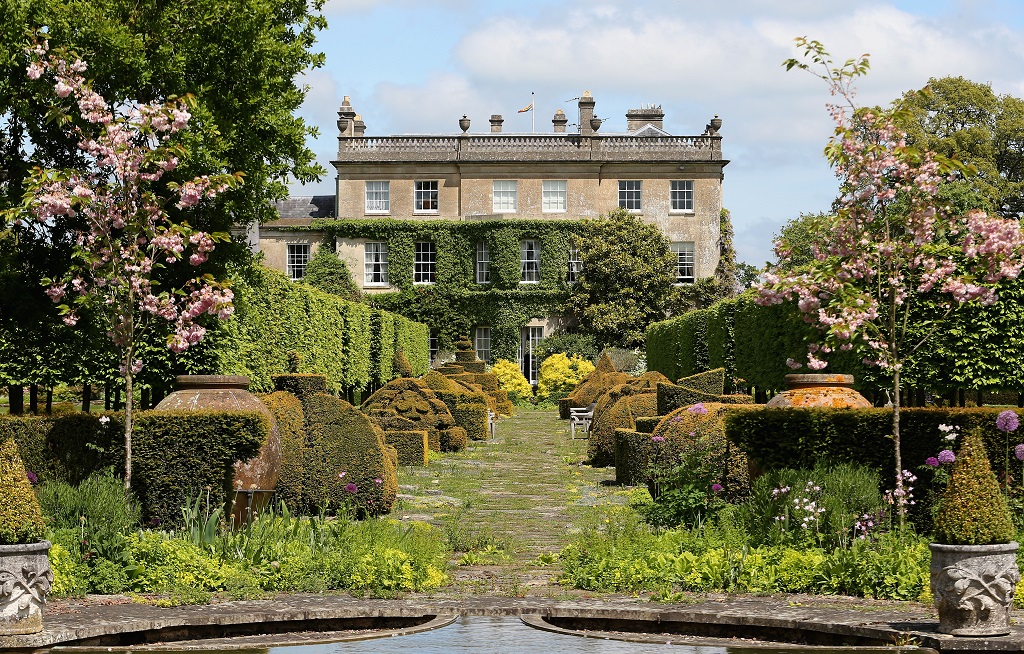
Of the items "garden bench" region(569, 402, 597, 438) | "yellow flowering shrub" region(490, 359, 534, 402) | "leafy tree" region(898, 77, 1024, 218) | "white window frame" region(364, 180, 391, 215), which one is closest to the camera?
"garden bench" region(569, 402, 597, 438)

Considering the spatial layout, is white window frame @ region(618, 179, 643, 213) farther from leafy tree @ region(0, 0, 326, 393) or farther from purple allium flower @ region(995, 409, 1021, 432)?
purple allium flower @ region(995, 409, 1021, 432)

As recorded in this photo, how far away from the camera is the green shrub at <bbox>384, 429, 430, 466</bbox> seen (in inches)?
776

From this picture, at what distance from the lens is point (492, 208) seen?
5519 centimetres

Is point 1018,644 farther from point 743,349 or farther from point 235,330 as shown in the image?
point 743,349

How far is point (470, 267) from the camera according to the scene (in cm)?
5394

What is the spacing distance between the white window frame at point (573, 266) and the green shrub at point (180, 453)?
42849mm

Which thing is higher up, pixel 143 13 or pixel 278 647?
pixel 143 13

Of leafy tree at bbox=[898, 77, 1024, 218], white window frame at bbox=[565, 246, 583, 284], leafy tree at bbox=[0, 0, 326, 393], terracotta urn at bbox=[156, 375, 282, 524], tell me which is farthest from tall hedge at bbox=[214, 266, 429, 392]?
leafy tree at bbox=[898, 77, 1024, 218]

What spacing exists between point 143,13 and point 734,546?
40.5ft

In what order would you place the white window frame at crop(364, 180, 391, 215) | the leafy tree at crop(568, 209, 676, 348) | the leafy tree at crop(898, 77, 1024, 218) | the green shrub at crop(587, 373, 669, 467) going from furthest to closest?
the white window frame at crop(364, 180, 391, 215) < the leafy tree at crop(568, 209, 676, 348) < the leafy tree at crop(898, 77, 1024, 218) < the green shrub at crop(587, 373, 669, 467)

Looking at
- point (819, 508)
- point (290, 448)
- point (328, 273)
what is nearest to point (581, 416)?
point (290, 448)

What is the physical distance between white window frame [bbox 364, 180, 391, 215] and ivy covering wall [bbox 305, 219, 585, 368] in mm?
1228

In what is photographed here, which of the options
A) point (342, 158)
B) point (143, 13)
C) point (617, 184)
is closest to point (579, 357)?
point (617, 184)

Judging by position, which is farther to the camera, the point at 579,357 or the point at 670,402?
the point at 579,357
